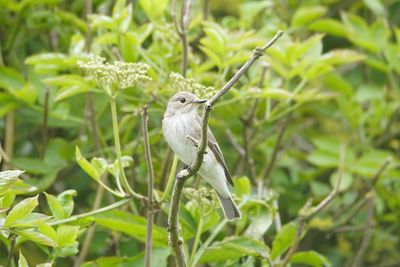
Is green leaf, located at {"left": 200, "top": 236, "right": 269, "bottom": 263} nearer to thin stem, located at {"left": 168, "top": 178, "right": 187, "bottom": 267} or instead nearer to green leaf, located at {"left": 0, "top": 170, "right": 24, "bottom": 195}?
thin stem, located at {"left": 168, "top": 178, "right": 187, "bottom": 267}

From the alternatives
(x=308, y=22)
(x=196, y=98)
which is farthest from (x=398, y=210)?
(x=196, y=98)

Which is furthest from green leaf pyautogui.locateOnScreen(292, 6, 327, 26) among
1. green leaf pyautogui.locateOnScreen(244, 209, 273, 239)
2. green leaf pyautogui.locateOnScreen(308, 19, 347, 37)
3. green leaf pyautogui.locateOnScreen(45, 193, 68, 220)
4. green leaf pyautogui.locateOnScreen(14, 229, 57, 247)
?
green leaf pyautogui.locateOnScreen(14, 229, 57, 247)

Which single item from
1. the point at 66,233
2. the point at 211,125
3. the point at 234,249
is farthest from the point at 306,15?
the point at 66,233

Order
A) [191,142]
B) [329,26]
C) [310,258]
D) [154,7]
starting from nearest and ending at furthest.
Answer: [191,142] < [310,258] < [154,7] < [329,26]

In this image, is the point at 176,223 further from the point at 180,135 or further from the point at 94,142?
the point at 94,142

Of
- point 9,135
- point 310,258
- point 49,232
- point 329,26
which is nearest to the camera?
point 49,232
